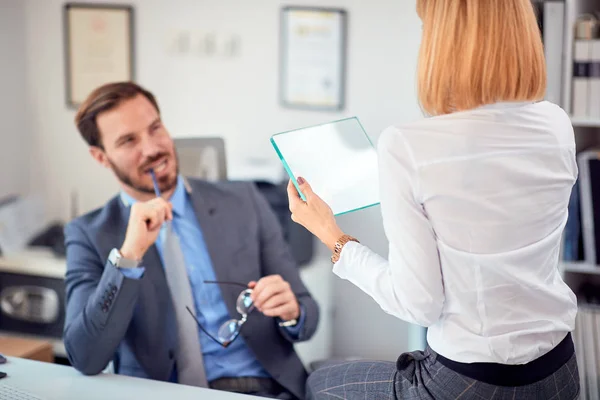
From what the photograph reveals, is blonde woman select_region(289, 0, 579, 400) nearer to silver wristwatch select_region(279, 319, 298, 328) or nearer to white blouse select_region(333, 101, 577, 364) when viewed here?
white blouse select_region(333, 101, 577, 364)

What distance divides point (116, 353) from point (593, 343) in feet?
4.87

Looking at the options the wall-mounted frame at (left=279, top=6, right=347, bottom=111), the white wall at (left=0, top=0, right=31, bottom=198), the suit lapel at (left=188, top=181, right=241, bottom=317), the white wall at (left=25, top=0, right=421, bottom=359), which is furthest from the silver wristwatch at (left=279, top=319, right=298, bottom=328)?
the white wall at (left=0, top=0, right=31, bottom=198)

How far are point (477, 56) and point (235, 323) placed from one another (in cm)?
97

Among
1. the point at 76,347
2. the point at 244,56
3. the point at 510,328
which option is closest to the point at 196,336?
the point at 76,347

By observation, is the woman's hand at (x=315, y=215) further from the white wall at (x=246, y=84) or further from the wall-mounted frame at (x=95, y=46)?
the wall-mounted frame at (x=95, y=46)

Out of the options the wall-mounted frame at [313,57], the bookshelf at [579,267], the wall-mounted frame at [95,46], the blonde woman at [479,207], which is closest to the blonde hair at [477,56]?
the blonde woman at [479,207]

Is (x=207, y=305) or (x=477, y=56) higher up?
(x=477, y=56)

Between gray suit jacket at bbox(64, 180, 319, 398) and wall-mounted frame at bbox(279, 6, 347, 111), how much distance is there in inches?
44.6

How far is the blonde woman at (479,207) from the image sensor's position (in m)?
1.29

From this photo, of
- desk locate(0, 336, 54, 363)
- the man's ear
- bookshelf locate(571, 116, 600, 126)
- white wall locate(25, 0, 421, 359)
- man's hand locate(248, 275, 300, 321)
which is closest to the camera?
man's hand locate(248, 275, 300, 321)

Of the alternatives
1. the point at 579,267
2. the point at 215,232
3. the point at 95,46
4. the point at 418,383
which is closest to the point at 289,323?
the point at 215,232

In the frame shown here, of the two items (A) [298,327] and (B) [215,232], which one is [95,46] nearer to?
(B) [215,232]

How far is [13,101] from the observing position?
143 inches

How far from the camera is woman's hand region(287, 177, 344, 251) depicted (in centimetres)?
146
